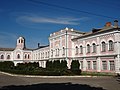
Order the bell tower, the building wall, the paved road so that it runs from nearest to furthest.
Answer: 1. the paved road
2. the building wall
3. the bell tower

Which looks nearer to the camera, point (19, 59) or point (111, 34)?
point (111, 34)

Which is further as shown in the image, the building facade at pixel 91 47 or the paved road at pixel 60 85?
the building facade at pixel 91 47

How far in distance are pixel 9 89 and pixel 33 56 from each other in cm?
5925

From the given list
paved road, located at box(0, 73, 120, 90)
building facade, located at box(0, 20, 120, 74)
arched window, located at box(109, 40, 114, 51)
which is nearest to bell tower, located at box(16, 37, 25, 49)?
building facade, located at box(0, 20, 120, 74)

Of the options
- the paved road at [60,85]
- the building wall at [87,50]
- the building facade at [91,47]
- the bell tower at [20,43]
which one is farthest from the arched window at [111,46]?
the bell tower at [20,43]

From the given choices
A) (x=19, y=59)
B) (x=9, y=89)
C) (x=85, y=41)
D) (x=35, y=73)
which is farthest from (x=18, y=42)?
(x=9, y=89)

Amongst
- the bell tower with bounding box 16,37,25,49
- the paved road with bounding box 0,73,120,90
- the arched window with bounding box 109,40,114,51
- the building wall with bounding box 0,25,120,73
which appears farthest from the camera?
the bell tower with bounding box 16,37,25,49

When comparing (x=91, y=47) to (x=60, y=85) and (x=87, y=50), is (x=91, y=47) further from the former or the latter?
(x=60, y=85)

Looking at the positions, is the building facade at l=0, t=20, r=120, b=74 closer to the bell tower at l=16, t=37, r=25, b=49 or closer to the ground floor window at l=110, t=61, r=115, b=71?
the ground floor window at l=110, t=61, r=115, b=71

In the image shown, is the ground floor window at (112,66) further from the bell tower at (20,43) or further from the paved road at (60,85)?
the bell tower at (20,43)

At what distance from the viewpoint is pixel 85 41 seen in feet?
120

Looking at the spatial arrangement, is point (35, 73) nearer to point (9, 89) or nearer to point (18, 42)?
point (9, 89)

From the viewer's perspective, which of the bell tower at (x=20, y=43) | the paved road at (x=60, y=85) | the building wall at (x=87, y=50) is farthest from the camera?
the bell tower at (x=20, y=43)

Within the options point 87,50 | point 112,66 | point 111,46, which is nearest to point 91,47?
point 87,50
